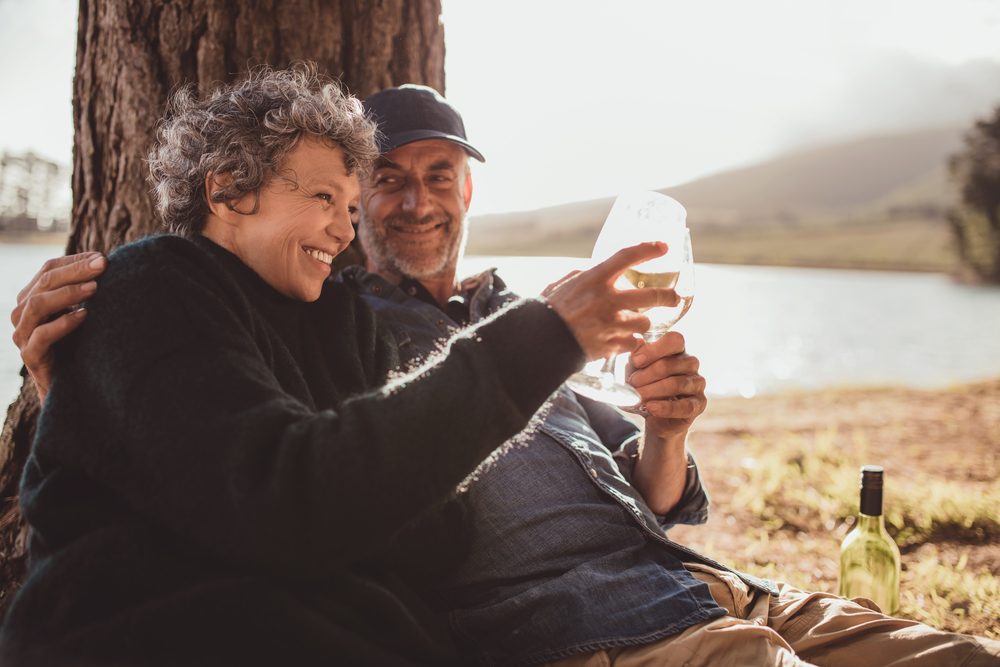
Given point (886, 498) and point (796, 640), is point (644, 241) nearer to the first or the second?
point (796, 640)

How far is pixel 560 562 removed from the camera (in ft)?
6.55

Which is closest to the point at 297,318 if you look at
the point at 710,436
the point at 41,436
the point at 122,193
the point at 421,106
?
the point at 41,436

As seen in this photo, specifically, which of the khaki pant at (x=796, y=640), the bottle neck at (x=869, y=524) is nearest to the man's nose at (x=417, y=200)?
the khaki pant at (x=796, y=640)

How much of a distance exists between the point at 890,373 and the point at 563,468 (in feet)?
59.9

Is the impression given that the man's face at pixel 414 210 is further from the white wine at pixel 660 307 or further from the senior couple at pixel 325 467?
the white wine at pixel 660 307

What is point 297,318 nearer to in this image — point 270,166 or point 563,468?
point 270,166

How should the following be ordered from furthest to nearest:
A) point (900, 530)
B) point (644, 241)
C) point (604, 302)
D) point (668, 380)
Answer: point (900, 530) < point (668, 380) < point (644, 241) < point (604, 302)

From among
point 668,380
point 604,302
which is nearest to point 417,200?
point 668,380

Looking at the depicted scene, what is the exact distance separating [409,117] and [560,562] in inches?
62.5

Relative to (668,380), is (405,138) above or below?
above

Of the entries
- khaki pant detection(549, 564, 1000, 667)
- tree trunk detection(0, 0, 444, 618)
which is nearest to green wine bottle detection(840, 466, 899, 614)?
khaki pant detection(549, 564, 1000, 667)

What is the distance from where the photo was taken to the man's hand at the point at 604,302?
1363mm

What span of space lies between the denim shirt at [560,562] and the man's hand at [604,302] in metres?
0.48

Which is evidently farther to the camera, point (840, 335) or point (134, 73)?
point (840, 335)
